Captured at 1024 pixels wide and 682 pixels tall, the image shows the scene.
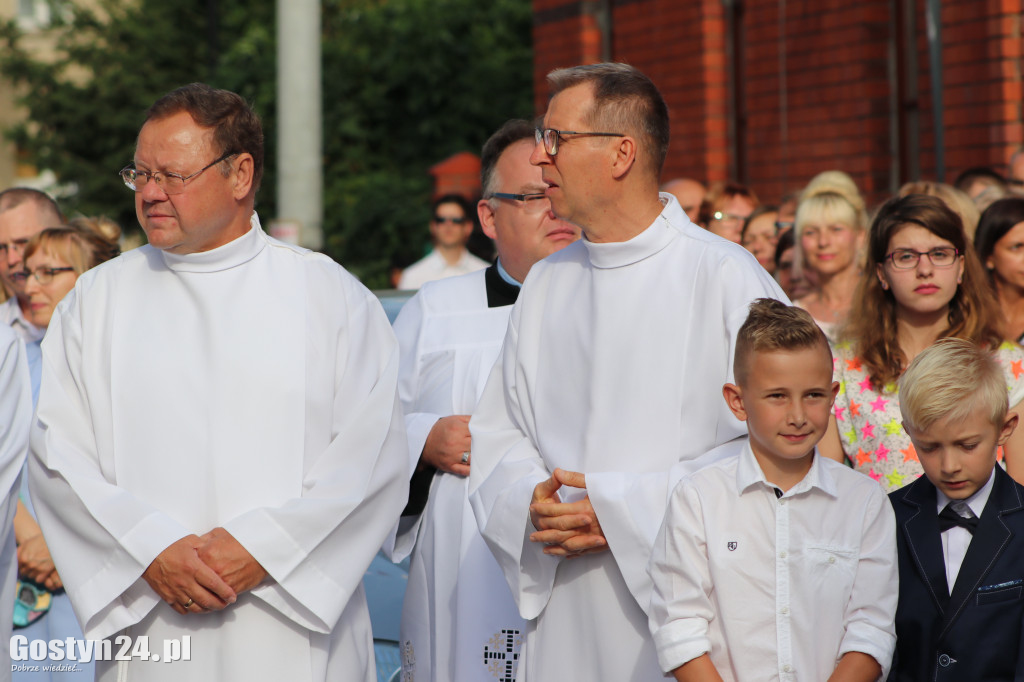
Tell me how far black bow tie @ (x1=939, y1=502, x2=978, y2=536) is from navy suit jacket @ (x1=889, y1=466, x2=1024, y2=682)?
0.06 feet

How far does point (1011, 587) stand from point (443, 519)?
6.07 ft

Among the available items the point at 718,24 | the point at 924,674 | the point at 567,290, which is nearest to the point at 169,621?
the point at 567,290

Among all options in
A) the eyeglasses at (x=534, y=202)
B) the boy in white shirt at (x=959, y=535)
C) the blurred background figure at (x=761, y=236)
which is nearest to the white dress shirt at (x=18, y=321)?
the eyeglasses at (x=534, y=202)

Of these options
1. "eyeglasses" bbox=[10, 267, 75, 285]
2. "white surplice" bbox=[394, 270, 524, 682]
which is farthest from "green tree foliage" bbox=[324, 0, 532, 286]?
"white surplice" bbox=[394, 270, 524, 682]

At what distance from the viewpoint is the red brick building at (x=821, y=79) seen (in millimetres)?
7414

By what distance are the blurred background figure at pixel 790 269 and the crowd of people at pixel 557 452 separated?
6.13 ft

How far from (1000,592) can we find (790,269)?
347cm

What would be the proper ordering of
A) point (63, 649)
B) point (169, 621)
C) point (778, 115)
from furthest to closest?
point (778, 115) < point (63, 649) < point (169, 621)

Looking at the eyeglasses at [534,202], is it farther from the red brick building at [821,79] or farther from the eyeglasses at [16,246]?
the red brick building at [821,79]

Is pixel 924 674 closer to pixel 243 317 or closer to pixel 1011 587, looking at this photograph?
pixel 1011 587

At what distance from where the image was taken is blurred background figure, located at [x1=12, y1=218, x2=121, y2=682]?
5062 mm

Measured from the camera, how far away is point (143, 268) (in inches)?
152

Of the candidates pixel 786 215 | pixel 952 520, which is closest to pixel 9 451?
pixel 952 520

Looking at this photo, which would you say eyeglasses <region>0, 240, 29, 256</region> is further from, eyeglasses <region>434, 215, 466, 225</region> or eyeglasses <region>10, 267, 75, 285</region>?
eyeglasses <region>434, 215, 466, 225</region>
